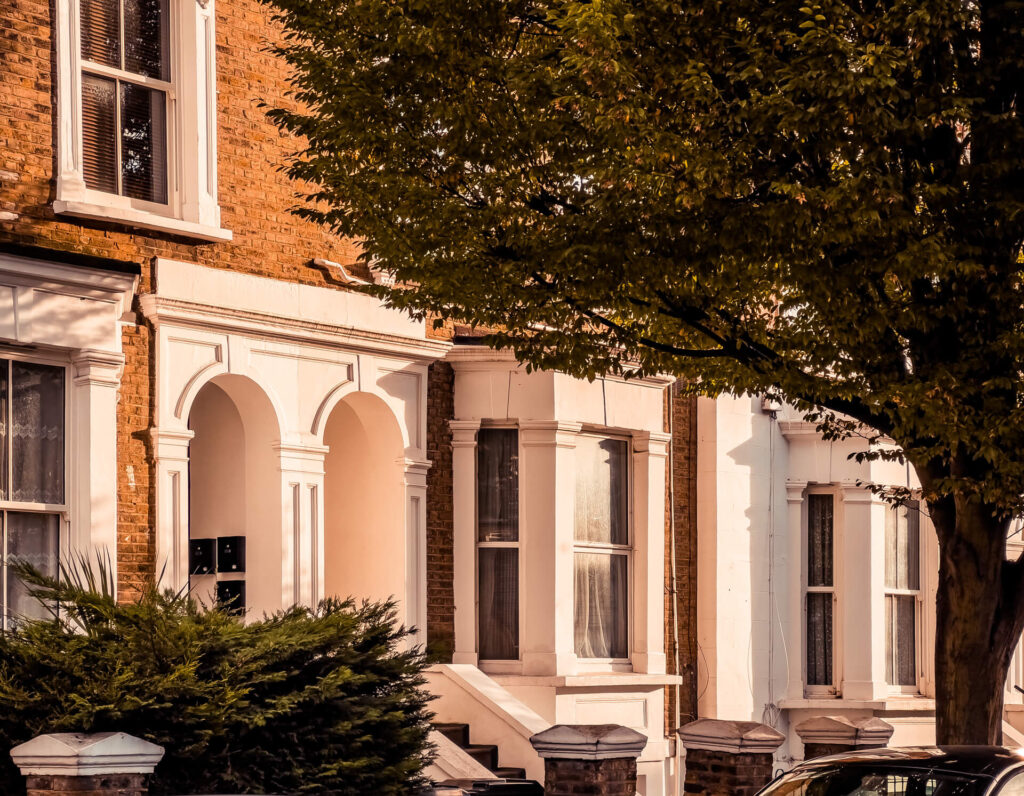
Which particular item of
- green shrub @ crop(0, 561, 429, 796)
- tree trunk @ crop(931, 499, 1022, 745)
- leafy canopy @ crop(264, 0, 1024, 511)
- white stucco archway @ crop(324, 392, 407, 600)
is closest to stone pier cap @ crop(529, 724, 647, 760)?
green shrub @ crop(0, 561, 429, 796)

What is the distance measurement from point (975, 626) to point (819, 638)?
342 inches

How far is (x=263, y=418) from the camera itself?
14258 millimetres

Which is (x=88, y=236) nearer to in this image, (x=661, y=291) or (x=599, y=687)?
(x=661, y=291)

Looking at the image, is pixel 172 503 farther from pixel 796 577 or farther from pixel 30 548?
pixel 796 577

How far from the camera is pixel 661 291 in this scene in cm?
1129

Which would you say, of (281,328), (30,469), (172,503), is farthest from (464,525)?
(30,469)

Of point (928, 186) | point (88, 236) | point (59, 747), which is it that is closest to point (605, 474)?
point (88, 236)

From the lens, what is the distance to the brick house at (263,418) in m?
12.5

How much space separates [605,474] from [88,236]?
612 cm

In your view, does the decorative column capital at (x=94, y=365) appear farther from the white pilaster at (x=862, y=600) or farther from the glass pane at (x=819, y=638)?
the glass pane at (x=819, y=638)

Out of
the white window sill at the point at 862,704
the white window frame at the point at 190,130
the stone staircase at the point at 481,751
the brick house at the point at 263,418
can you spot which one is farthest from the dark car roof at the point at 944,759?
the white window sill at the point at 862,704

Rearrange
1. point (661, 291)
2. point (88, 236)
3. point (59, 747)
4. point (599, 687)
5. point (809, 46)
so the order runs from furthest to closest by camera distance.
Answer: point (599, 687)
point (88, 236)
point (661, 291)
point (809, 46)
point (59, 747)

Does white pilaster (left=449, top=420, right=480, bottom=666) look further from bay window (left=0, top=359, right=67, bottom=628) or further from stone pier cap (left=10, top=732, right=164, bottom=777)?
stone pier cap (left=10, top=732, right=164, bottom=777)

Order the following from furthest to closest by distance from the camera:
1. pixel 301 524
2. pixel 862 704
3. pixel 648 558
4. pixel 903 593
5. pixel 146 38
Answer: pixel 903 593
pixel 862 704
pixel 648 558
pixel 301 524
pixel 146 38
